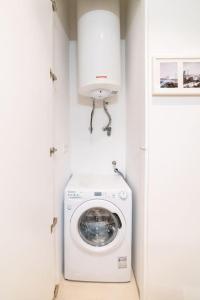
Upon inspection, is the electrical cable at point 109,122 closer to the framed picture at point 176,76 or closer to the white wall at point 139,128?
the white wall at point 139,128

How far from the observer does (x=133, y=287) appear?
173 centimetres

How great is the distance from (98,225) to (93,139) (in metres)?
0.99

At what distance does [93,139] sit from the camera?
2.36 metres

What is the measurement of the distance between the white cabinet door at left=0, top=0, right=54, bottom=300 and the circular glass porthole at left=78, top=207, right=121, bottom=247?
462 mm

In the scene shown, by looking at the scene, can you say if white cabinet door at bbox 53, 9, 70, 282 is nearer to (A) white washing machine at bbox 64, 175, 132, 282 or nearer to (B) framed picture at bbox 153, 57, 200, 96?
(A) white washing machine at bbox 64, 175, 132, 282

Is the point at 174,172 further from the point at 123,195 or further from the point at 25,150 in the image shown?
the point at 25,150

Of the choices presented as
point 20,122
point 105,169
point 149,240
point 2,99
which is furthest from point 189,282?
point 2,99

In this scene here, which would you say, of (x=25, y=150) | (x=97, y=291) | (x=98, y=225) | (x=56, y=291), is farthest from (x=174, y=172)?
(x=56, y=291)

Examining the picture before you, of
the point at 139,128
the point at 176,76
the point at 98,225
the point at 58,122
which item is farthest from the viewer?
the point at 98,225

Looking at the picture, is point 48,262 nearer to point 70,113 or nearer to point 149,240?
point 149,240

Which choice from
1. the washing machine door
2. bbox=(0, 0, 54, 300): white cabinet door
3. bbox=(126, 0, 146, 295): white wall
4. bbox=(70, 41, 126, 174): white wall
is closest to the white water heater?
bbox=(126, 0, 146, 295): white wall

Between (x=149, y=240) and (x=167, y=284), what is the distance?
38 cm

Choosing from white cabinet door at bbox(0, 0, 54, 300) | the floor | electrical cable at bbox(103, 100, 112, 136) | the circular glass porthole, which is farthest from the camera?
electrical cable at bbox(103, 100, 112, 136)

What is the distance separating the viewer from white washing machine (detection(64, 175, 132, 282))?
1.71 m
